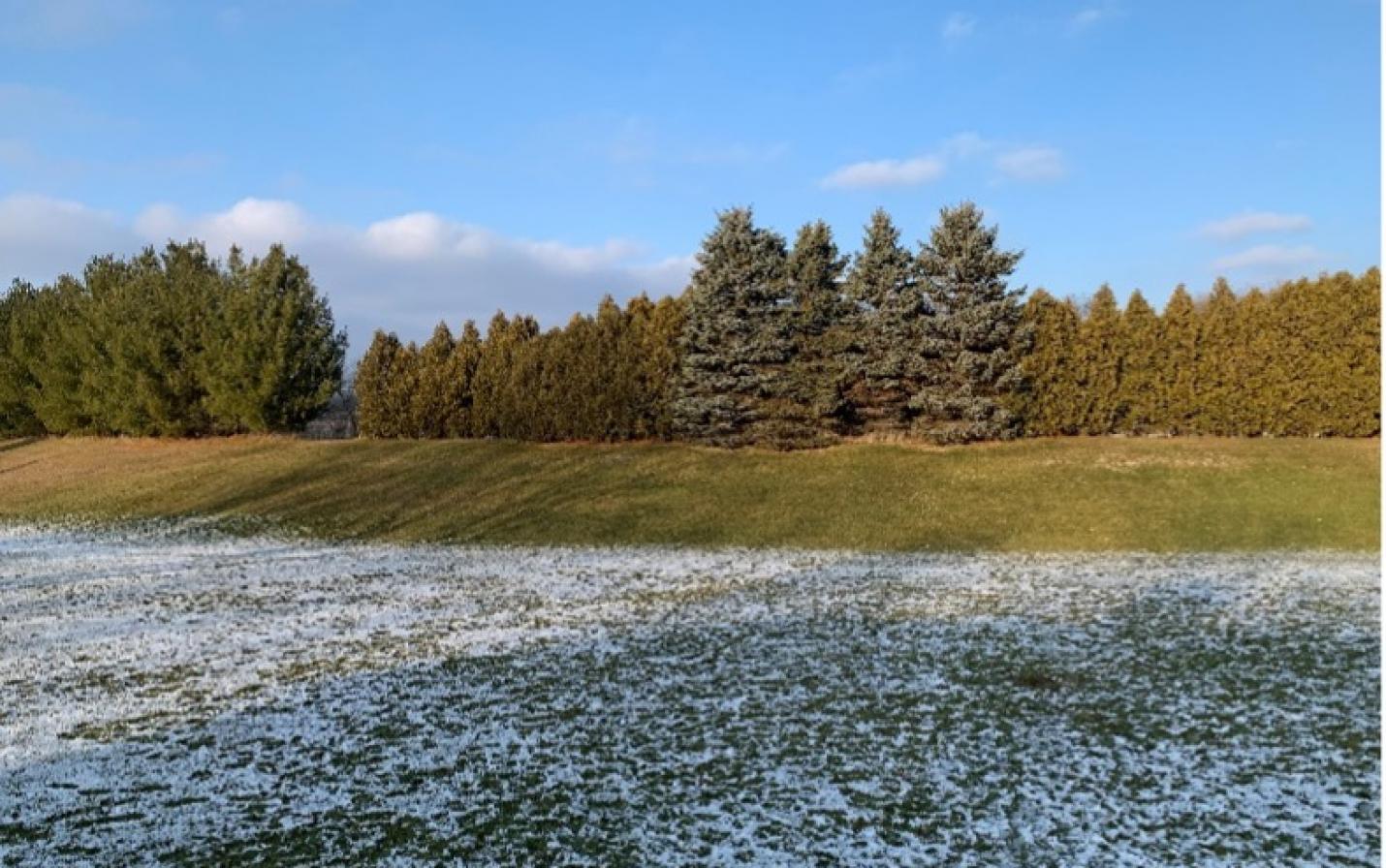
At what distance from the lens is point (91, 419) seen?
4691 centimetres

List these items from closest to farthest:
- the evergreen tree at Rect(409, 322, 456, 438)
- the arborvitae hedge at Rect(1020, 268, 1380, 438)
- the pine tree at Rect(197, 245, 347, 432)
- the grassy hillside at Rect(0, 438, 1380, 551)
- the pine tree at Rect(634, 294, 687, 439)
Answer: the grassy hillside at Rect(0, 438, 1380, 551)
the arborvitae hedge at Rect(1020, 268, 1380, 438)
the pine tree at Rect(634, 294, 687, 439)
the evergreen tree at Rect(409, 322, 456, 438)
the pine tree at Rect(197, 245, 347, 432)

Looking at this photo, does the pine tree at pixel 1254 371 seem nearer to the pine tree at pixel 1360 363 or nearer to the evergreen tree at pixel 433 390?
the pine tree at pixel 1360 363

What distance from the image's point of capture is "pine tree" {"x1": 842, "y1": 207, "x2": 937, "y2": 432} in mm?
31062

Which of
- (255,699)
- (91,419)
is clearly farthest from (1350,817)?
(91,419)

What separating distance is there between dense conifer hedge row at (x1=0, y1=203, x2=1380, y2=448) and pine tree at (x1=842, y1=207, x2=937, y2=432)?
7 cm

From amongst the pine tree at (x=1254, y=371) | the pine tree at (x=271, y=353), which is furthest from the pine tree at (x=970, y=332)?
the pine tree at (x=271, y=353)

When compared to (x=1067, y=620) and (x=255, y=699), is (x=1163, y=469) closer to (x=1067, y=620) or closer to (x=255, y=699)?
(x=1067, y=620)

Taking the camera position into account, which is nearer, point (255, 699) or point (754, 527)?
point (255, 699)

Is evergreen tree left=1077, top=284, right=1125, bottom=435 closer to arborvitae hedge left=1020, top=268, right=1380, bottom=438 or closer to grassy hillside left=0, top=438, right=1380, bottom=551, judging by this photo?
arborvitae hedge left=1020, top=268, right=1380, bottom=438

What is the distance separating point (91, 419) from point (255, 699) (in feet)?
155

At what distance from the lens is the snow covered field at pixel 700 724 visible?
568 centimetres

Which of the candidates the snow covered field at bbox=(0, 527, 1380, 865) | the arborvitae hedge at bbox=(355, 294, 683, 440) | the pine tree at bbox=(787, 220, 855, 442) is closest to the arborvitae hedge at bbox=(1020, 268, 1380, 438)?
the pine tree at bbox=(787, 220, 855, 442)

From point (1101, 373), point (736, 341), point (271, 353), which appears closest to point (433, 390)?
point (271, 353)

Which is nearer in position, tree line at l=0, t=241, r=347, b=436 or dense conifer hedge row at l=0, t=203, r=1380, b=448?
dense conifer hedge row at l=0, t=203, r=1380, b=448
